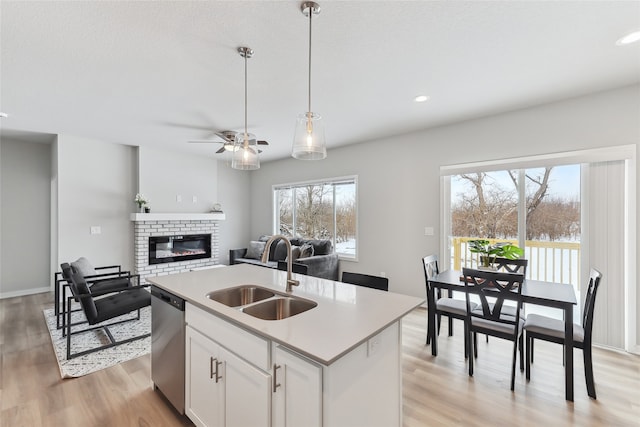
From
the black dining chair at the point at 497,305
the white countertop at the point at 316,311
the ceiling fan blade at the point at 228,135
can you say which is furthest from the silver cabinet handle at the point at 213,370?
the ceiling fan blade at the point at 228,135

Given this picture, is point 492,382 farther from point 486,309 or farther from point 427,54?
point 427,54

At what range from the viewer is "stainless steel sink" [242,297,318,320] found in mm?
1706

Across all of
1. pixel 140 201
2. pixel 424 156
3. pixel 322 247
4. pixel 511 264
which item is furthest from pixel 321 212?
pixel 511 264

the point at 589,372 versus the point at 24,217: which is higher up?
the point at 24,217

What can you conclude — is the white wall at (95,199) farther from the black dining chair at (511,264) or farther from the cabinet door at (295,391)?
the black dining chair at (511,264)

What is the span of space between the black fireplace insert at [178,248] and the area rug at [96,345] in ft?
6.05

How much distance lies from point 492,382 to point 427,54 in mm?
2690

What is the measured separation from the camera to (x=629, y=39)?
2.04 metres

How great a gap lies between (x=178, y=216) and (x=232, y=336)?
15.6 ft

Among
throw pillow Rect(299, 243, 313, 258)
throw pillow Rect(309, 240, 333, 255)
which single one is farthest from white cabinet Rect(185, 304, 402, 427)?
throw pillow Rect(309, 240, 333, 255)

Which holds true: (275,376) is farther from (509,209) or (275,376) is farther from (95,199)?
(95,199)

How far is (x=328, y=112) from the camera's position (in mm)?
3475

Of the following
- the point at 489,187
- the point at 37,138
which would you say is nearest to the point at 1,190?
the point at 37,138

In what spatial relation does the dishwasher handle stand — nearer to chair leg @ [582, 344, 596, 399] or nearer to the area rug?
the area rug
